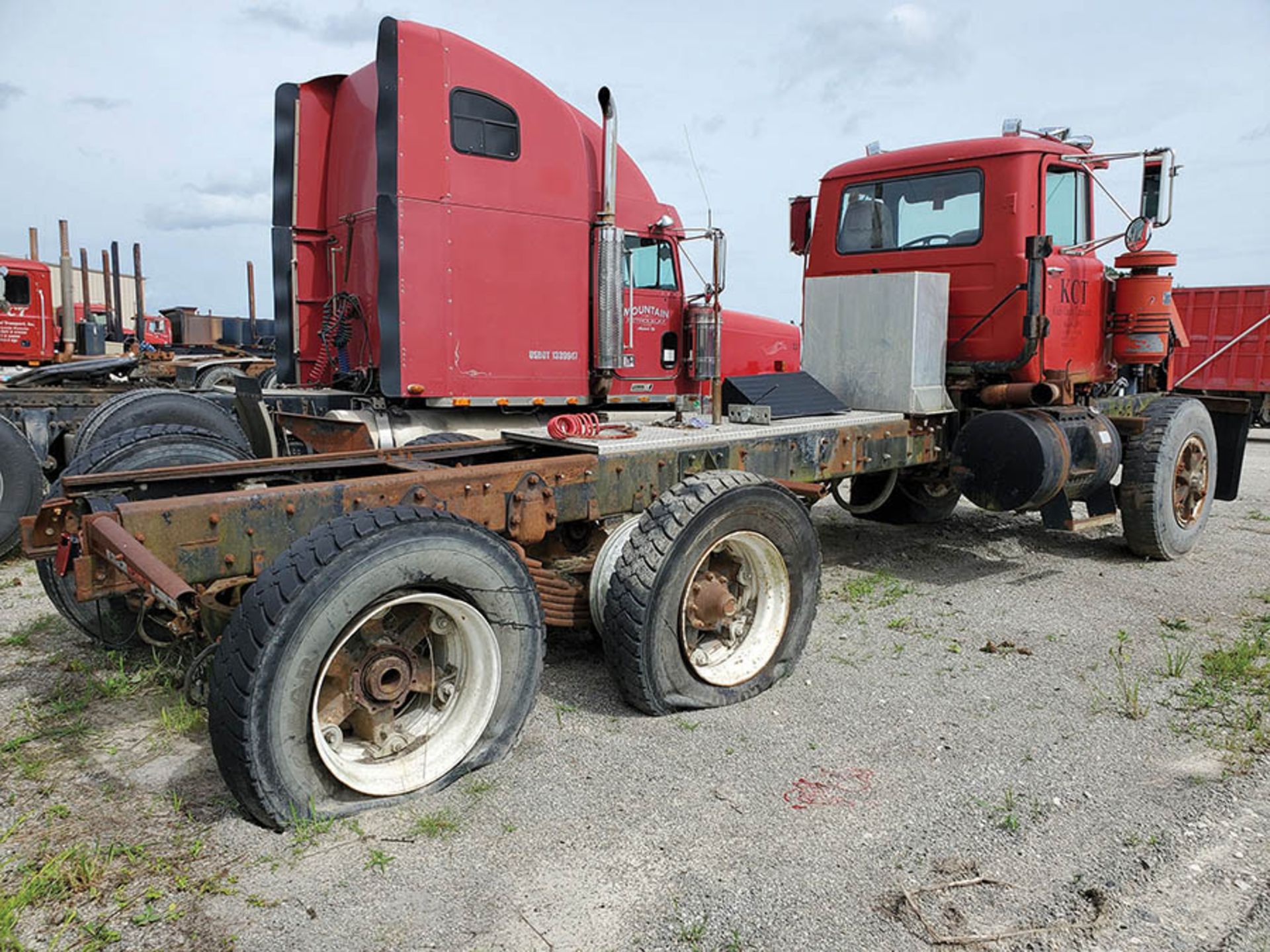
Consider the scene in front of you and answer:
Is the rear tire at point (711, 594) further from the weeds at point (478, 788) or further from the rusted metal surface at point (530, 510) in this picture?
the weeds at point (478, 788)

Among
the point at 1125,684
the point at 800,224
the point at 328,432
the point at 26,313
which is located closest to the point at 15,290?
the point at 26,313

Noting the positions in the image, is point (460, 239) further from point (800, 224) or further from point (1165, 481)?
point (1165, 481)

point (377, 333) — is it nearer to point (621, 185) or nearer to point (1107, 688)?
point (621, 185)

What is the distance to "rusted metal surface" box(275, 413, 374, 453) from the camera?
20.5 ft

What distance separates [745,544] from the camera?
4211 millimetres

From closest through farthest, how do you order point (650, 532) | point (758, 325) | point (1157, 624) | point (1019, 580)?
1. point (650, 532)
2. point (1157, 624)
3. point (1019, 580)
4. point (758, 325)

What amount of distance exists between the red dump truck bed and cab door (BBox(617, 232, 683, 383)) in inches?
471

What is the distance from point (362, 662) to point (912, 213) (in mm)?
5370

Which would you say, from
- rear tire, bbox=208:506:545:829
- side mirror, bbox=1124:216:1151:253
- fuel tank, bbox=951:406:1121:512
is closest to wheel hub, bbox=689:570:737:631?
rear tire, bbox=208:506:545:829

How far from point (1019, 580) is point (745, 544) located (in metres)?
3.08

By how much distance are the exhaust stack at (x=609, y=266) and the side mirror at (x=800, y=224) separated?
1.39 m

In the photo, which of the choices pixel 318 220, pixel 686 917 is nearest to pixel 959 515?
pixel 318 220

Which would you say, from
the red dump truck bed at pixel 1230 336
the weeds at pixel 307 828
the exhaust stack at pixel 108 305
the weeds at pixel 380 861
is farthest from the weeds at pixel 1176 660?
the exhaust stack at pixel 108 305

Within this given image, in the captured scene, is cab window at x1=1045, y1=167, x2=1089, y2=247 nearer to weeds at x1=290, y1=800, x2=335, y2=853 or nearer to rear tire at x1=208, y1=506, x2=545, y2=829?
rear tire at x1=208, y1=506, x2=545, y2=829
